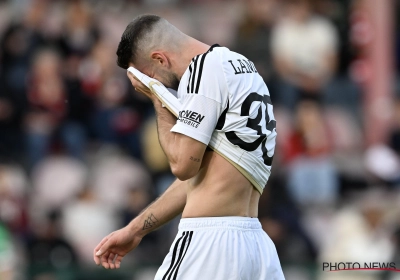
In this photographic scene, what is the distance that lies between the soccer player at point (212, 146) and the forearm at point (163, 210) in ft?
0.62

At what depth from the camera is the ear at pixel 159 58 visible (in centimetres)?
478

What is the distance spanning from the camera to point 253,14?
13.1 m

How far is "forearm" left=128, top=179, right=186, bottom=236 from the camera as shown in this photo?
5.02 metres

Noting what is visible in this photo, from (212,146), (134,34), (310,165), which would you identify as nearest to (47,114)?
(310,165)

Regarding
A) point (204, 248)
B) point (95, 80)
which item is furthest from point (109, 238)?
point (95, 80)

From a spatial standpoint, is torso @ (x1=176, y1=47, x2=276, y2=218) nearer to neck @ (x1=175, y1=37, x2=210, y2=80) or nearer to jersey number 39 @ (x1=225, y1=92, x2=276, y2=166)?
jersey number 39 @ (x1=225, y1=92, x2=276, y2=166)

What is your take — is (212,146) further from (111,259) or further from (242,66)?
(111,259)

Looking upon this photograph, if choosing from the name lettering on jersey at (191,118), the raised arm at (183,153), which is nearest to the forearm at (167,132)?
the raised arm at (183,153)

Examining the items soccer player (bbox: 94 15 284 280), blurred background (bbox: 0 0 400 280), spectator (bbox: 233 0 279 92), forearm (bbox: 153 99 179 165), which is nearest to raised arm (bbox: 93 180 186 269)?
soccer player (bbox: 94 15 284 280)

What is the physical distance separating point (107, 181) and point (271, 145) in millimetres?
7517

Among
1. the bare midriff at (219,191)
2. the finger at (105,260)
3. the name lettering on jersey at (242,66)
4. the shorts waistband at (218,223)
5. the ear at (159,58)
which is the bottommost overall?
the finger at (105,260)

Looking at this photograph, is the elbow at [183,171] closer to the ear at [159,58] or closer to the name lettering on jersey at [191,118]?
the name lettering on jersey at [191,118]

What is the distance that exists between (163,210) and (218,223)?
0.58 m

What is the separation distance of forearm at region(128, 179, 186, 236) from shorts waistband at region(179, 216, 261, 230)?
363 mm
